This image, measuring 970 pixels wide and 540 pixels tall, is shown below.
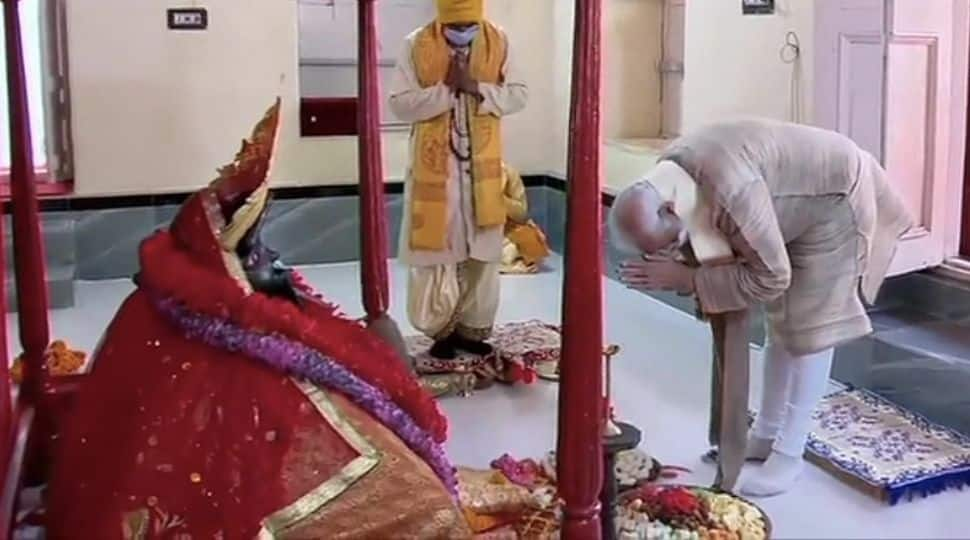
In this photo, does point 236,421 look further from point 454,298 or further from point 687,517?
point 454,298

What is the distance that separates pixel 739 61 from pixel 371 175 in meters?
1.77

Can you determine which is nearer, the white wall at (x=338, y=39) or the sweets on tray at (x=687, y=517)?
the sweets on tray at (x=687, y=517)

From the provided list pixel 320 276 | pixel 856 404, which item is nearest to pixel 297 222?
pixel 320 276

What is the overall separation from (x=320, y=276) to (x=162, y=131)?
2.96 feet

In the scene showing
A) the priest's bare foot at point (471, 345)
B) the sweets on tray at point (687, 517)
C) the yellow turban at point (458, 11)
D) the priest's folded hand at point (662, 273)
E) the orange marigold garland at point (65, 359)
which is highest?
the yellow turban at point (458, 11)

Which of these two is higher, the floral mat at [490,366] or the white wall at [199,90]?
the white wall at [199,90]

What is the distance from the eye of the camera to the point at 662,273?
102 inches

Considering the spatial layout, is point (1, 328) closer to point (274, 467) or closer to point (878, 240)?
point (274, 467)

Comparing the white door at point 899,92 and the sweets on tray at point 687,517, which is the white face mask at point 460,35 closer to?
the white door at point 899,92

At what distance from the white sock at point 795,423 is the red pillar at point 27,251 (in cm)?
154

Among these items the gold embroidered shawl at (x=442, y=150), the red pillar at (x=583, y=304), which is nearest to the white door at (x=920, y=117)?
the gold embroidered shawl at (x=442, y=150)

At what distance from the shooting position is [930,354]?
3080mm

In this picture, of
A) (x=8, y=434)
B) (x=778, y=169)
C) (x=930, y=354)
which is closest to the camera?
(x=8, y=434)

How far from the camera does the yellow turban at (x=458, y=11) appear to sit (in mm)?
3551
